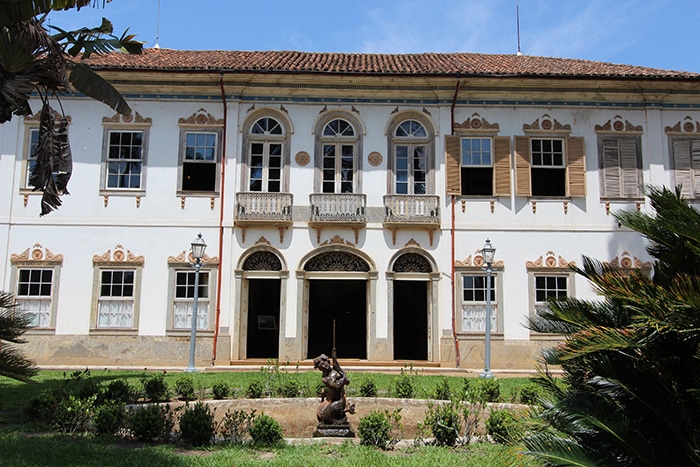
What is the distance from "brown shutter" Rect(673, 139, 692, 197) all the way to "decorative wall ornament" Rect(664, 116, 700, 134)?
0.82ft

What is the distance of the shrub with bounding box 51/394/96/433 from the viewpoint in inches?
316

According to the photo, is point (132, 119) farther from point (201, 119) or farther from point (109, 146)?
point (201, 119)

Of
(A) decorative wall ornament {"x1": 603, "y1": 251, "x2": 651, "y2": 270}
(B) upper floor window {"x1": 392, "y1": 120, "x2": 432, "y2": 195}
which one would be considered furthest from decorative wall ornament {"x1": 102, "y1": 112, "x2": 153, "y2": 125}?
(A) decorative wall ornament {"x1": 603, "y1": 251, "x2": 651, "y2": 270}

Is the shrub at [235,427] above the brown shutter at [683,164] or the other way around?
the other way around

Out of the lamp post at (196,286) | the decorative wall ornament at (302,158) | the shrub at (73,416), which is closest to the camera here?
the shrub at (73,416)

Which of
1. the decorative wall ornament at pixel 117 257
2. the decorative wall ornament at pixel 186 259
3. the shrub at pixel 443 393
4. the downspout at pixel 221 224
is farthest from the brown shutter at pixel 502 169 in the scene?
the decorative wall ornament at pixel 117 257

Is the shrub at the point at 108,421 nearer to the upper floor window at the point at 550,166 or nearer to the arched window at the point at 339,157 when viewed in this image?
the arched window at the point at 339,157

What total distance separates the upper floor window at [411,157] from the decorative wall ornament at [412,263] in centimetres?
171

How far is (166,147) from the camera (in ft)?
55.6

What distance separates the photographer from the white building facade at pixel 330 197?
16406 mm

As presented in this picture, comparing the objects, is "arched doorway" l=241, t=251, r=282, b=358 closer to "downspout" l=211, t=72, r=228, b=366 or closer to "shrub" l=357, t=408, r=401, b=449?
"downspout" l=211, t=72, r=228, b=366

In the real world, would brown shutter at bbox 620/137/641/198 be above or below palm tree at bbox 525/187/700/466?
above

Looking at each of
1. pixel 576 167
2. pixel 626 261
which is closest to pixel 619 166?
pixel 576 167

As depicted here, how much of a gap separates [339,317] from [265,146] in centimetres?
654
